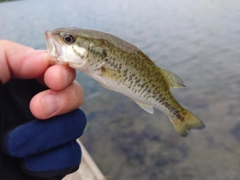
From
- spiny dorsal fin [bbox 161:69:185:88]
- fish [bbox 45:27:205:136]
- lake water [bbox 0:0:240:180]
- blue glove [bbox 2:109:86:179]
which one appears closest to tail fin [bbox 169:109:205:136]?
spiny dorsal fin [bbox 161:69:185:88]

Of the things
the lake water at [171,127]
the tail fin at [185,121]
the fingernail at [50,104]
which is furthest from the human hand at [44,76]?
the lake water at [171,127]

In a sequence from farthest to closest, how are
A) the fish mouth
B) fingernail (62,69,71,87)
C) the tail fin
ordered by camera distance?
the tail fin → the fish mouth → fingernail (62,69,71,87)

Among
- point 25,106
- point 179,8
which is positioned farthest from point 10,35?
point 25,106

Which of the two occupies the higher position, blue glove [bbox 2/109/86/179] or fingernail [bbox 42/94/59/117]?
fingernail [bbox 42/94/59/117]

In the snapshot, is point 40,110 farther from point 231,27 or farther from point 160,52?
point 231,27

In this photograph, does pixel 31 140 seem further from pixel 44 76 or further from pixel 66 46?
pixel 66 46

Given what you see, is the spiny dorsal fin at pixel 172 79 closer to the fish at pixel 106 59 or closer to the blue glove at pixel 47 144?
the fish at pixel 106 59

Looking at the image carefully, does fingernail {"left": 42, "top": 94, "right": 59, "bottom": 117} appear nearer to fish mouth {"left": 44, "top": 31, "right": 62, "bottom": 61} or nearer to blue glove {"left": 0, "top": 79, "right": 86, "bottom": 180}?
blue glove {"left": 0, "top": 79, "right": 86, "bottom": 180}
